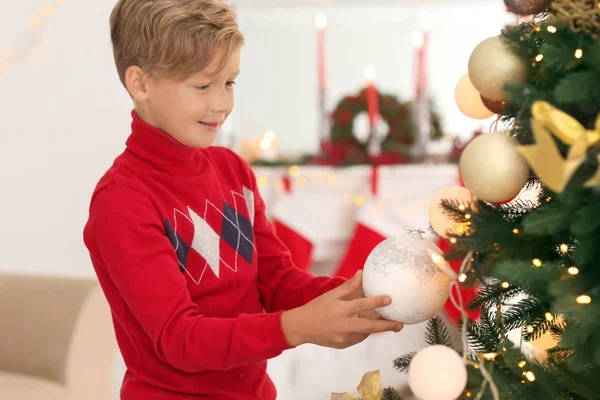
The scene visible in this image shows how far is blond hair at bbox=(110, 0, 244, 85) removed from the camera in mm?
1071

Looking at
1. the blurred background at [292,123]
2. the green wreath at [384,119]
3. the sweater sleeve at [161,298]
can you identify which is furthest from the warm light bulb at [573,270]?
the green wreath at [384,119]

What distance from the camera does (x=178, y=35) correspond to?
107 cm

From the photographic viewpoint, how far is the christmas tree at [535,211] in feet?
2.35

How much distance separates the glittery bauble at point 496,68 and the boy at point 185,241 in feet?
0.92

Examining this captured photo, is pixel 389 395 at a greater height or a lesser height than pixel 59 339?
greater

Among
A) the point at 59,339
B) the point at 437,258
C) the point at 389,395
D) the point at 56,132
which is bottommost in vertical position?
the point at 59,339

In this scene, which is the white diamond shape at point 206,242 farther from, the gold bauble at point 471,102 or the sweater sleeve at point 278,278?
the gold bauble at point 471,102

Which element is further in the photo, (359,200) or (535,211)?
(359,200)

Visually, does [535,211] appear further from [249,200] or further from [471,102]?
[249,200]

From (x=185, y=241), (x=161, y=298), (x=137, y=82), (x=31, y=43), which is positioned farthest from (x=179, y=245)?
(x=31, y=43)

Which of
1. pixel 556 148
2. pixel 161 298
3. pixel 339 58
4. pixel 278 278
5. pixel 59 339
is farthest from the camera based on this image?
pixel 339 58

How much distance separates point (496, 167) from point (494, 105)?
0.16m

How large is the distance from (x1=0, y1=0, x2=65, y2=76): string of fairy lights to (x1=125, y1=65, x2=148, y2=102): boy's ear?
1552 millimetres

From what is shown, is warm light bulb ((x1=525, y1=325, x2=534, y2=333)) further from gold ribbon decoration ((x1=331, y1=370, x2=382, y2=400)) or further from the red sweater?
the red sweater
